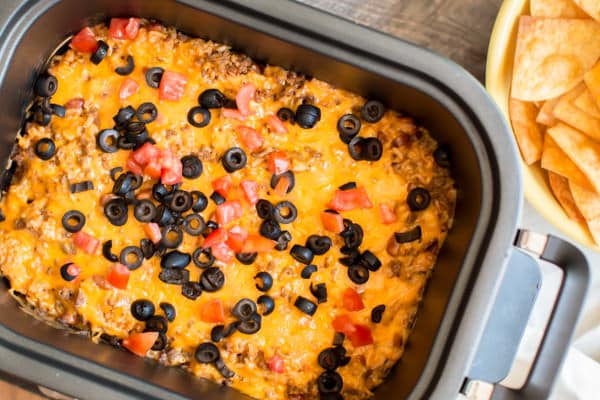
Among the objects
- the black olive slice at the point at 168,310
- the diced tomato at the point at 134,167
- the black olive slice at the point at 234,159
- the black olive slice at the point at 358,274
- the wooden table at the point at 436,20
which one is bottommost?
the black olive slice at the point at 168,310

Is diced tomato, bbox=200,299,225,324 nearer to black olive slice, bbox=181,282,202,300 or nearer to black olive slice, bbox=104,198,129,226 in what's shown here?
black olive slice, bbox=181,282,202,300

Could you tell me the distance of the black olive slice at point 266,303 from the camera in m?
2.07

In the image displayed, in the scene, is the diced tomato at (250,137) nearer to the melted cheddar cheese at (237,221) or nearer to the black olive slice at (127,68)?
the melted cheddar cheese at (237,221)

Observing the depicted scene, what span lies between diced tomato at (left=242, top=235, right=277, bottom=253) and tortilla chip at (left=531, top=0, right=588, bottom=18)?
3.24ft

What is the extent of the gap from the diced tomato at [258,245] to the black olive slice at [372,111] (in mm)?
445

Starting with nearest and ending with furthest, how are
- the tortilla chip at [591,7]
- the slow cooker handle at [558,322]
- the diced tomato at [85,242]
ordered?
the slow cooker handle at [558,322] < the tortilla chip at [591,7] < the diced tomato at [85,242]

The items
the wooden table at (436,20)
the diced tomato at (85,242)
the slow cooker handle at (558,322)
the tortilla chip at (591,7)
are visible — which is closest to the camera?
the slow cooker handle at (558,322)

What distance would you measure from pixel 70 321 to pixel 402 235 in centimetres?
98

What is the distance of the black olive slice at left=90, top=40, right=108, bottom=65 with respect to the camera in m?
2.08

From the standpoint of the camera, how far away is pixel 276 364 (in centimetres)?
207

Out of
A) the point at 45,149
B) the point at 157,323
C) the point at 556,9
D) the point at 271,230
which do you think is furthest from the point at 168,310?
the point at 556,9

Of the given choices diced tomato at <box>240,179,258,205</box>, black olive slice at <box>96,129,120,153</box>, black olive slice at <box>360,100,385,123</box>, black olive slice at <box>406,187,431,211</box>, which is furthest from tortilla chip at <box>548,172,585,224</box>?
black olive slice at <box>96,129,120,153</box>

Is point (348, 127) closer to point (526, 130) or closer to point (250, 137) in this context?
point (250, 137)

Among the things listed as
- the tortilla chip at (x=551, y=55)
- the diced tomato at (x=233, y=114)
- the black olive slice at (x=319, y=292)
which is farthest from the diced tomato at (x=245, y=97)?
the tortilla chip at (x=551, y=55)
